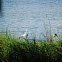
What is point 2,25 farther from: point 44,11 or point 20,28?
point 44,11

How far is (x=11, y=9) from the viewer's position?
6.12m

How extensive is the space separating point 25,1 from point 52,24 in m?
1.73

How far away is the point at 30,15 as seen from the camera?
6.07m

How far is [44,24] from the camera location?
19.1ft

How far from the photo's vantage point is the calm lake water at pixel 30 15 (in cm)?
591

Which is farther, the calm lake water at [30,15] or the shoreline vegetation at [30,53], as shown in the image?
the calm lake water at [30,15]

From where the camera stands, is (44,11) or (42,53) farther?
(44,11)

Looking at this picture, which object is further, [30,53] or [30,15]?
[30,15]

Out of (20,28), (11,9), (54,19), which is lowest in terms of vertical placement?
(20,28)

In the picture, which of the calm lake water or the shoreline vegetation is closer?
the shoreline vegetation

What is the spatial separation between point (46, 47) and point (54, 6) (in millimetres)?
3921

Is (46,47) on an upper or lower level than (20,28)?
upper

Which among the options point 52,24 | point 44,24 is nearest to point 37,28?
point 44,24

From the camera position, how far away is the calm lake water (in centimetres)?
591
